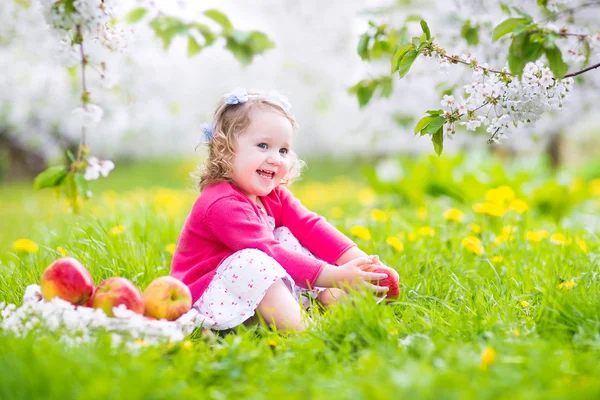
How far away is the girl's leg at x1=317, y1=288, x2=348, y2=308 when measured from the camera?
1959mm

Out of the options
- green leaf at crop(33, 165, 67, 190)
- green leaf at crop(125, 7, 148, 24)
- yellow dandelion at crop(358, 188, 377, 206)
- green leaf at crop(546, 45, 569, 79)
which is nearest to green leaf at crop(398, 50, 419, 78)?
green leaf at crop(546, 45, 569, 79)

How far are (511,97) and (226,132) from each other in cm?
99

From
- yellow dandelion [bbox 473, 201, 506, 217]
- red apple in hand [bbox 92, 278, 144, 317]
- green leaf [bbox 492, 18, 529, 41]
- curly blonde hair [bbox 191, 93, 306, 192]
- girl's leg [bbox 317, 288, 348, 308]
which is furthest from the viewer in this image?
yellow dandelion [bbox 473, 201, 506, 217]

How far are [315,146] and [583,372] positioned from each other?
1417 cm

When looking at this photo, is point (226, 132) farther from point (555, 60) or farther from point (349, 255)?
point (555, 60)

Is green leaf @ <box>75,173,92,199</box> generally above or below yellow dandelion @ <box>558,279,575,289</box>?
above

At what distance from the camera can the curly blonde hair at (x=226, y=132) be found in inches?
81.6

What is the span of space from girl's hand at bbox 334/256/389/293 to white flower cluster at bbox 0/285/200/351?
551mm

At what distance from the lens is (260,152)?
2039 millimetres

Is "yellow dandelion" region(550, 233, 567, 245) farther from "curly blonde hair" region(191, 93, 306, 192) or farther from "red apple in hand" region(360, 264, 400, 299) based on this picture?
"curly blonde hair" region(191, 93, 306, 192)

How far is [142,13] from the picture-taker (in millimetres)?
2678

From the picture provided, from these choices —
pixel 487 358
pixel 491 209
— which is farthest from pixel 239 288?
pixel 491 209

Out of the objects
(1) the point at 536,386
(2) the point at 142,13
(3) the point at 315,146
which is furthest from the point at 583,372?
(3) the point at 315,146

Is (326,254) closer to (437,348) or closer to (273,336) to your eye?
(273,336)
